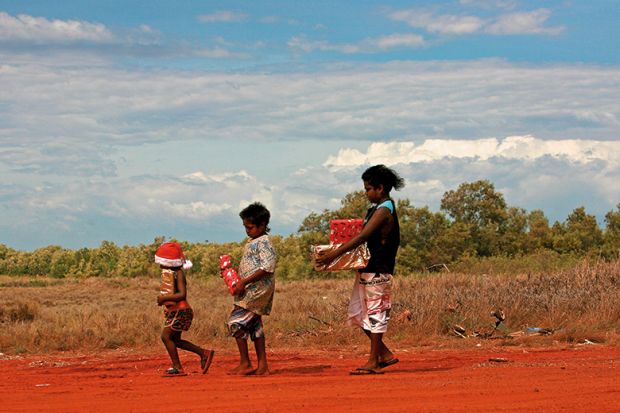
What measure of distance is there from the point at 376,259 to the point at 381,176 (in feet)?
2.79

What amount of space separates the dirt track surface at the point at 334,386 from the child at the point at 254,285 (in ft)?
1.46

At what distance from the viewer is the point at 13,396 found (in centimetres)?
853

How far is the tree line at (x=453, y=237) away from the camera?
36.8 meters

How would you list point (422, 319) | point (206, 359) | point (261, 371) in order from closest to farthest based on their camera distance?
1. point (261, 371)
2. point (206, 359)
3. point (422, 319)

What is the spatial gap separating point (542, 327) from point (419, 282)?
474 cm

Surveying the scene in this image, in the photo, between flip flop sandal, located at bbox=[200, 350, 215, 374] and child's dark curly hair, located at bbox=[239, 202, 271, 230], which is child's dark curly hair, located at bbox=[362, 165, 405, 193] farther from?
flip flop sandal, located at bbox=[200, 350, 215, 374]

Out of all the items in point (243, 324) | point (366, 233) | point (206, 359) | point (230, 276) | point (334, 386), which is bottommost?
point (334, 386)

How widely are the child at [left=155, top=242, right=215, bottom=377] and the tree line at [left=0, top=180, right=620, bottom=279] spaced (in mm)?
25776

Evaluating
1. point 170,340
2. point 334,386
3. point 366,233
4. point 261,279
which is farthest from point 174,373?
point 366,233

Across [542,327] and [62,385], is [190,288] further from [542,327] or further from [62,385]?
[62,385]

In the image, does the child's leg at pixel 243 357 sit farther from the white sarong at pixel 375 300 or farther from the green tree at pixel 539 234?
the green tree at pixel 539 234

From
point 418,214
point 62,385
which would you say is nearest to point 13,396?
point 62,385

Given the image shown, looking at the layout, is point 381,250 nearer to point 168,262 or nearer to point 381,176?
point 381,176

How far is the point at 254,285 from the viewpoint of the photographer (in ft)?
31.9
